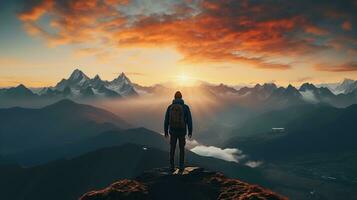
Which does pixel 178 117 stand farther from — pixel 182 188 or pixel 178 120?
pixel 182 188

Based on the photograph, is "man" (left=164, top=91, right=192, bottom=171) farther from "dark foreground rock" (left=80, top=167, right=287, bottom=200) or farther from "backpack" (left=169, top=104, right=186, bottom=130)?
"dark foreground rock" (left=80, top=167, right=287, bottom=200)

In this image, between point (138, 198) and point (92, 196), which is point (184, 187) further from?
point (92, 196)

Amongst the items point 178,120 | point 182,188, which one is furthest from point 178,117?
point 182,188

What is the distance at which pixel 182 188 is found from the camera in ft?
103

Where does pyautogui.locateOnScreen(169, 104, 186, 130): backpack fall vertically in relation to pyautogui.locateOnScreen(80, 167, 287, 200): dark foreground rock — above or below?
above

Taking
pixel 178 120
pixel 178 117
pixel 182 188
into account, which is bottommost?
pixel 182 188

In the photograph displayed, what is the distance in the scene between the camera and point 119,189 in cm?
2998

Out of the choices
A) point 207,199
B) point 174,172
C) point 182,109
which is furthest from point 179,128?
point 207,199

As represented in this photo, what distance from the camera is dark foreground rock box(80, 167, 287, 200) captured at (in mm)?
28500

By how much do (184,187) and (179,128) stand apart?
545cm

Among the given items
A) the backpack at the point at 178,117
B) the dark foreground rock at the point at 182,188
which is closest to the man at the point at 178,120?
the backpack at the point at 178,117

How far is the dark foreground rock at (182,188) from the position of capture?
28.5 metres

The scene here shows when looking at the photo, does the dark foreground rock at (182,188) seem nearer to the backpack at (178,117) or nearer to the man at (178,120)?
the man at (178,120)

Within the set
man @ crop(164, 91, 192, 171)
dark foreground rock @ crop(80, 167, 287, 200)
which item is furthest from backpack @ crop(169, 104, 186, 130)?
dark foreground rock @ crop(80, 167, 287, 200)
